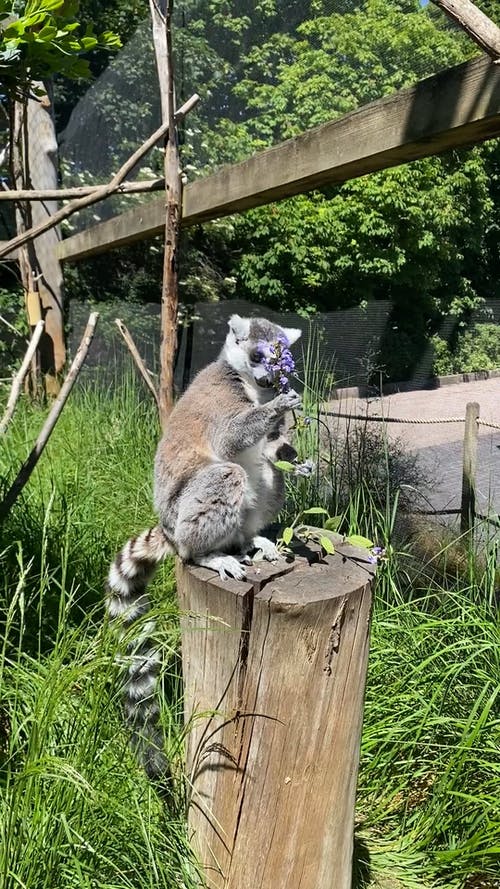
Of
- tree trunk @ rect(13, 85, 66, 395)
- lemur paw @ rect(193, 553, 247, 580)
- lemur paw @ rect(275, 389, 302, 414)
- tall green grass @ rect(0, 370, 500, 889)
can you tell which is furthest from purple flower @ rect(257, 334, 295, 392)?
tree trunk @ rect(13, 85, 66, 395)

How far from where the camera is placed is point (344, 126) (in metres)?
2.48

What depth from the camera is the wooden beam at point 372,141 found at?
202 cm

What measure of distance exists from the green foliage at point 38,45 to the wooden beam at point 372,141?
37.6 inches

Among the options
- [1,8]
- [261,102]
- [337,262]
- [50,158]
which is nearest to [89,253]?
[50,158]

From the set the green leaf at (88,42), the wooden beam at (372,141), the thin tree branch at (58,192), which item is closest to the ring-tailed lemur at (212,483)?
the thin tree branch at (58,192)

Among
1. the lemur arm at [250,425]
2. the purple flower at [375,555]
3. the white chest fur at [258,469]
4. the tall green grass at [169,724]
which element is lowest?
the tall green grass at [169,724]

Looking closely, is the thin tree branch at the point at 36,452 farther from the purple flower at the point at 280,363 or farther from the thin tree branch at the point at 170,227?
the purple flower at the point at 280,363

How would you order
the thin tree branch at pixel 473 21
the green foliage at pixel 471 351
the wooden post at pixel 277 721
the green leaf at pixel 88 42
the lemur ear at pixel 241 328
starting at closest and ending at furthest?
the wooden post at pixel 277 721 → the thin tree branch at pixel 473 21 → the green leaf at pixel 88 42 → the lemur ear at pixel 241 328 → the green foliage at pixel 471 351

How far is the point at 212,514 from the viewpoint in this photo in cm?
188

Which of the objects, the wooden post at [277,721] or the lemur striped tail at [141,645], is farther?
the lemur striped tail at [141,645]

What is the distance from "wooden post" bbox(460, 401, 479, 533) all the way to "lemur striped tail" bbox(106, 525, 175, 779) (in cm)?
132

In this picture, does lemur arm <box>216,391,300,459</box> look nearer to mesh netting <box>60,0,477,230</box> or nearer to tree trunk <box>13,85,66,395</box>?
mesh netting <box>60,0,477,230</box>

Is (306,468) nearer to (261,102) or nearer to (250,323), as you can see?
(250,323)

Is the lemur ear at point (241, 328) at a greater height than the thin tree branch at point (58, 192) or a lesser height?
lesser
